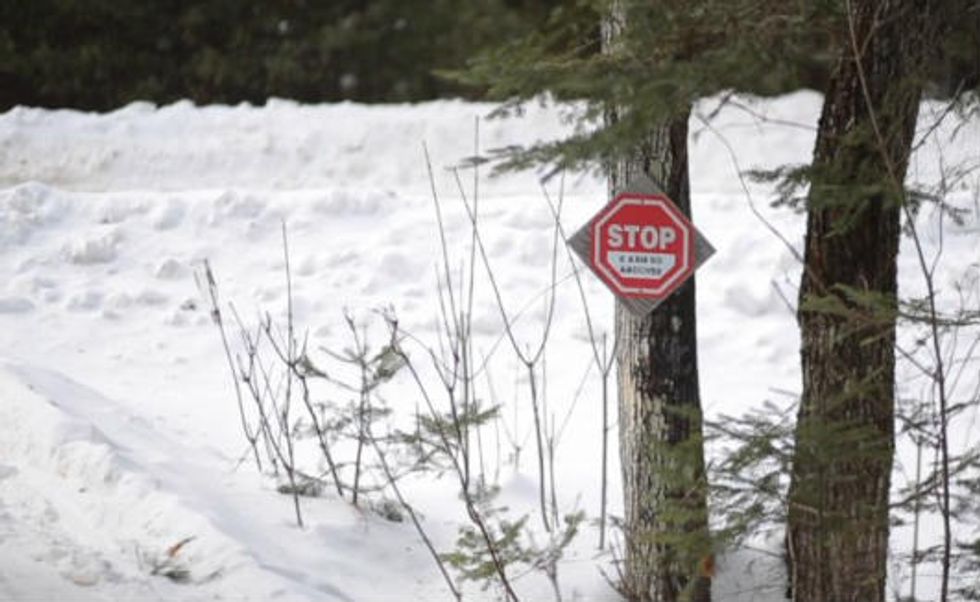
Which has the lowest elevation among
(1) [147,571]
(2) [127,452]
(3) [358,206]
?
(1) [147,571]

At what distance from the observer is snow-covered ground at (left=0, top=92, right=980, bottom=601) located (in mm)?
5500

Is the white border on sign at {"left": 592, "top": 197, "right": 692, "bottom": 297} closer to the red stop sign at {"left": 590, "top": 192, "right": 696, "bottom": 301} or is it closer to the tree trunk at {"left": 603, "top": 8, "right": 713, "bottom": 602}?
the red stop sign at {"left": 590, "top": 192, "right": 696, "bottom": 301}

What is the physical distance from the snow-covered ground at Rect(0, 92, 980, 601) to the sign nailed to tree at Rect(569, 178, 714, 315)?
446mm

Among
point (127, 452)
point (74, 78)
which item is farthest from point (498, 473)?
point (74, 78)

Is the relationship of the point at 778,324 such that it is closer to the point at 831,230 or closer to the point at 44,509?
the point at 831,230

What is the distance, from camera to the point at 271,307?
9312 mm

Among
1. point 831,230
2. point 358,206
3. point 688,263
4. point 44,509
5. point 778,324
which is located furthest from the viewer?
point 358,206

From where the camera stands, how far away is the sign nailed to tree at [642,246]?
16.0 ft

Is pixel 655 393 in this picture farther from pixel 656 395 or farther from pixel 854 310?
pixel 854 310

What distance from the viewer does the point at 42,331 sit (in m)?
8.95

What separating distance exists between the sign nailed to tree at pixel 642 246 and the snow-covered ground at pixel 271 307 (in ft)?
1.46

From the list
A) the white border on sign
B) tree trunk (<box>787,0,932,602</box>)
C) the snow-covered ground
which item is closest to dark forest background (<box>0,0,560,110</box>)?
the snow-covered ground

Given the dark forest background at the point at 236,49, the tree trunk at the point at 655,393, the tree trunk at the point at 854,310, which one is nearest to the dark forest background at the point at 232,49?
the dark forest background at the point at 236,49

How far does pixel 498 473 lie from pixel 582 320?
2.50 meters
